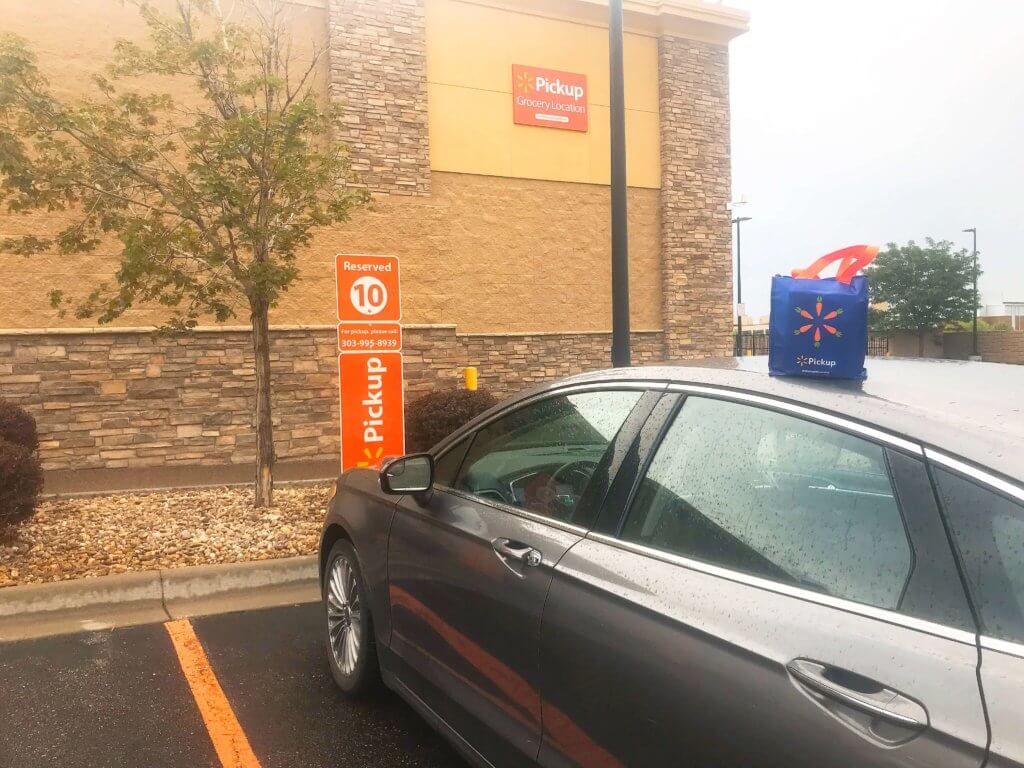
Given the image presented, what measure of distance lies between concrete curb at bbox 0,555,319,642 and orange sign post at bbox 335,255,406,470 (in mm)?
1618

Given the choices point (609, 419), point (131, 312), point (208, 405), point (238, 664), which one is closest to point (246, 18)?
point (131, 312)

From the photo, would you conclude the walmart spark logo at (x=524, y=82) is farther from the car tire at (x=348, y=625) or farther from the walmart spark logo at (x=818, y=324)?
the walmart spark logo at (x=818, y=324)

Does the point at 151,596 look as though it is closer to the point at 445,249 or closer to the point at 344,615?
the point at 344,615

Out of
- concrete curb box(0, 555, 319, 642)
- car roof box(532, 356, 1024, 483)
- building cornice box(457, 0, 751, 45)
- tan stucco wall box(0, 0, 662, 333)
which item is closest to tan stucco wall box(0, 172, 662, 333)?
tan stucco wall box(0, 0, 662, 333)

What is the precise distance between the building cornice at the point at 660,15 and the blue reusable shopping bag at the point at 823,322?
36.4 ft

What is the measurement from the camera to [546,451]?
9.57 ft

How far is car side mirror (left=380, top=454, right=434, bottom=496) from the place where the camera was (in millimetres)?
3217

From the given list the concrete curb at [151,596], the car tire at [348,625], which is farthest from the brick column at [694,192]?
the car tire at [348,625]

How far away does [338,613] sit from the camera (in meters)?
3.95

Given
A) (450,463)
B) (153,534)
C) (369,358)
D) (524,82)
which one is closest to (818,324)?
(450,463)

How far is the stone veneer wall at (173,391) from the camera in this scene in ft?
30.7

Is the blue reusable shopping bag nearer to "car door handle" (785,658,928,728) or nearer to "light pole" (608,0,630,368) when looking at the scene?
"car door handle" (785,658,928,728)

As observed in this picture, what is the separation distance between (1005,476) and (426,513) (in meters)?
2.11

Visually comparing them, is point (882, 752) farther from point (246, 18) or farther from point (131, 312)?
point (131, 312)
